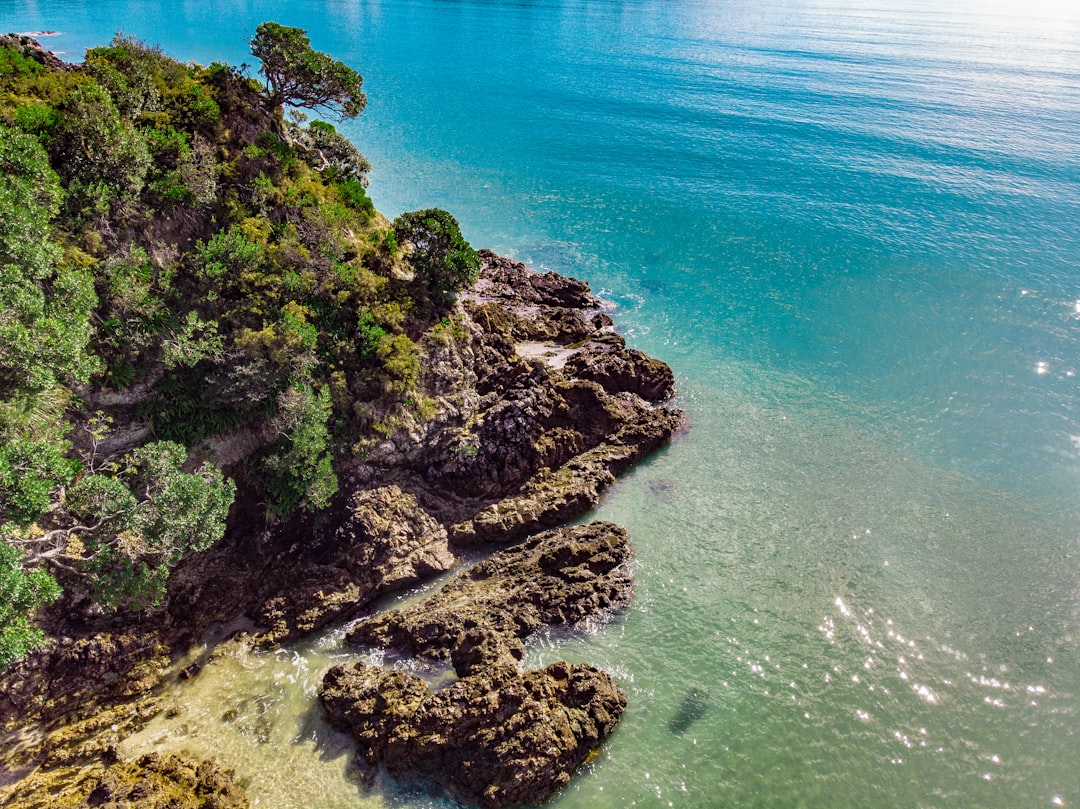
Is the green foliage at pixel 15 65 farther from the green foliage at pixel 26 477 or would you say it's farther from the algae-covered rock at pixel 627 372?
the algae-covered rock at pixel 627 372

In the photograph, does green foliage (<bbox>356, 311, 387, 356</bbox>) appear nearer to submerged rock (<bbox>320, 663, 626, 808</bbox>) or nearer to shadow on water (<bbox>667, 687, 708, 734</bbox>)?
submerged rock (<bbox>320, 663, 626, 808</bbox>)

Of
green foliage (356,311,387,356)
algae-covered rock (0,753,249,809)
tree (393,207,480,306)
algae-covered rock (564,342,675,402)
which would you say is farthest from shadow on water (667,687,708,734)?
tree (393,207,480,306)

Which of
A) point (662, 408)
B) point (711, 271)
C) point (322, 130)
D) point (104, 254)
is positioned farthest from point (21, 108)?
point (711, 271)

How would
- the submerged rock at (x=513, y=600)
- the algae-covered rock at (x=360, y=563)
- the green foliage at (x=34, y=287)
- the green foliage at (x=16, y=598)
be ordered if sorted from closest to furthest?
the green foliage at (x=16, y=598), the green foliage at (x=34, y=287), the submerged rock at (x=513, y=600), the algae-covered rock at (x=360, y=563)

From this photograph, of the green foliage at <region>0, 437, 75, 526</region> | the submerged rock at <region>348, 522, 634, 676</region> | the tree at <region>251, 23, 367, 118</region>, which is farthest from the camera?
the tree at <region>251, 23, 367, 118</region>

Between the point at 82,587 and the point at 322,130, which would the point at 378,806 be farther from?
the point at 322,130

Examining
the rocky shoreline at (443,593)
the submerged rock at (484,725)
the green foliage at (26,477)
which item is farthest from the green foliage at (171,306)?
the submerged rock at (484,725)
